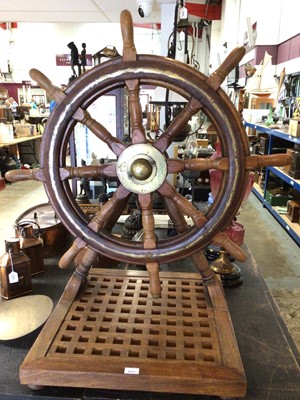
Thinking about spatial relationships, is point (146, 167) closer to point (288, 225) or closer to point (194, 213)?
point (194, 213)

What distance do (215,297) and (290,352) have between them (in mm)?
216

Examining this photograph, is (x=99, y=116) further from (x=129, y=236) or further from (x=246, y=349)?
(x=246, y=349)

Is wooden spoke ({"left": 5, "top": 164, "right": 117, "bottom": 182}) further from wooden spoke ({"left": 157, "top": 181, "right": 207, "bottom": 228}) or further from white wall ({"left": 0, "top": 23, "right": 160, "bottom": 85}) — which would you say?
white wall ({"left": 0, "top": 23, "right": 160, "bottom": 85})

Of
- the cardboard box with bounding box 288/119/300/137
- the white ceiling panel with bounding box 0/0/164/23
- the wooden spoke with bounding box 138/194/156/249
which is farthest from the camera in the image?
the white ceiling panel with bounding box 0/0/164/23

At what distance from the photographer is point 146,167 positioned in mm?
757

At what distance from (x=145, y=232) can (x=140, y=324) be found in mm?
223

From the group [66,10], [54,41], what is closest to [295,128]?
[66,10]

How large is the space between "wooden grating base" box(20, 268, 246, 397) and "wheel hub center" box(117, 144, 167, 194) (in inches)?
12.8

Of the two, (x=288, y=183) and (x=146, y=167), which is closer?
(x=146, y=167)

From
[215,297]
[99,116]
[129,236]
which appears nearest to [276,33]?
[99,116]

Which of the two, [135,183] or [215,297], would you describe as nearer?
[135,183]

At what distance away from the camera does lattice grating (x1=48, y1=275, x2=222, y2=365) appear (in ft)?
2.51

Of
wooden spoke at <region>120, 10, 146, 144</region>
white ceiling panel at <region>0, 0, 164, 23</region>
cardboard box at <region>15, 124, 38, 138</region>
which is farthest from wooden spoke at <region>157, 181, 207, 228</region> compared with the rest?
cardboard box at <region>15, 124, 38, 138</region>

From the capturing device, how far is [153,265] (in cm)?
84
